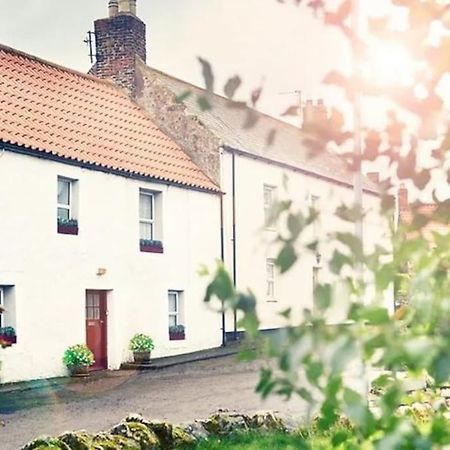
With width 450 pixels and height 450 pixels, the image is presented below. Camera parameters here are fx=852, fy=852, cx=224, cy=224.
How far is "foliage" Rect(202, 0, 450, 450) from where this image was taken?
1.74 m

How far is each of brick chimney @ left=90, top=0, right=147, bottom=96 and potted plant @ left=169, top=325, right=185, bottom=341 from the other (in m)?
8.85

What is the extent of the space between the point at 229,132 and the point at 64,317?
40.5 ft

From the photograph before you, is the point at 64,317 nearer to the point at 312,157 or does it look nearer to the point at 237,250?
the point at 237,250

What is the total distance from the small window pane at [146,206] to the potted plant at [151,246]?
2.43 ft

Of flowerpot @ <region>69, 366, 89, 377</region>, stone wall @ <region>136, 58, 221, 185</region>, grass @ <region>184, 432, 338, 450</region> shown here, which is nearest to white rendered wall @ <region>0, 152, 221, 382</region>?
flowerpot @ <region>69, 366, 89, 377</region>

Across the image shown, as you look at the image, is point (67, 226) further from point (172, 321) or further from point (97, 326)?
point (172, 321)

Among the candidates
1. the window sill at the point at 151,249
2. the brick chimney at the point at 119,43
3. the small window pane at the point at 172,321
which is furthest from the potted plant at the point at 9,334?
the brick chimney at the point at 119,43

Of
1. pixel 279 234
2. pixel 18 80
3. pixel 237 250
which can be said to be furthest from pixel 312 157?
pixel 237 250

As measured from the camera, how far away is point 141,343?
72.1ft

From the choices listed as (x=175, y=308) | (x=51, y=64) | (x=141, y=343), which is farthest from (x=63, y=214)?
(x=51, y=64)

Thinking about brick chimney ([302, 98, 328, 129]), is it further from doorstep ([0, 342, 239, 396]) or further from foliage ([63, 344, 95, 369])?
foliage ([63, 344, 95, 369])

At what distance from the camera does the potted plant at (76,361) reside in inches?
767

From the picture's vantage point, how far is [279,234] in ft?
6.40

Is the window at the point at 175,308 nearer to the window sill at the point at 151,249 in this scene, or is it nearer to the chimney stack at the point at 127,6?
the window sill at the point at 151,249
